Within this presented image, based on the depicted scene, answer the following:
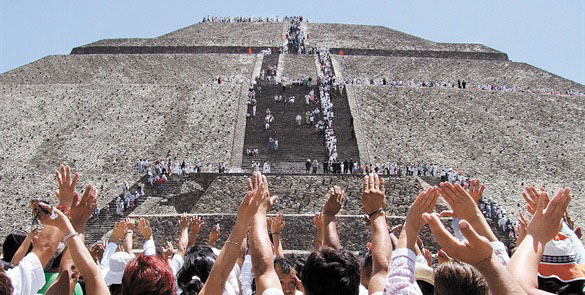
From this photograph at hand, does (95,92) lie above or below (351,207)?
above

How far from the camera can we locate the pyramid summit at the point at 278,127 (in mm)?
25500

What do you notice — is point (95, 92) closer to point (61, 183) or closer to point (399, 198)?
point (399, 198)

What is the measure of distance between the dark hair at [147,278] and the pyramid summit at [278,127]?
17712 millimetres

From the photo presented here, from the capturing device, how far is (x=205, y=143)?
3275cm

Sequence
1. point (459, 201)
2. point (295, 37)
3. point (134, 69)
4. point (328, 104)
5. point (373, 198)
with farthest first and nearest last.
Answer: point (295, 37) < point (134, 69) < point (328, 104) < point (373, 198) < point (459, 201)

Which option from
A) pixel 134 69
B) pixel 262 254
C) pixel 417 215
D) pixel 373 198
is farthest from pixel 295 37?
pixel 417 215

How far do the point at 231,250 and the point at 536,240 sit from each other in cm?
164

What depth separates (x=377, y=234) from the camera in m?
4.28

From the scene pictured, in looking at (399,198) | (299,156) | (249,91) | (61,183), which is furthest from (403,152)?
(61,183)

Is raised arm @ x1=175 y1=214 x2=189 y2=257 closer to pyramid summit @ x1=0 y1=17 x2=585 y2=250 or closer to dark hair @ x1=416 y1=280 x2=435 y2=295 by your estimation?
dark hair @ x1=416 y1=280 x2=435 y2=295

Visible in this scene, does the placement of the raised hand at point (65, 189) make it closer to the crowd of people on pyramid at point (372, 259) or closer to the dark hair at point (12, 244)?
the crowd of people on pyramid at point (372, 259)

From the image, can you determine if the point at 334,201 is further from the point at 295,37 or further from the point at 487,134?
the point at 295,37

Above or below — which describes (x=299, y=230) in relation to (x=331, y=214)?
below

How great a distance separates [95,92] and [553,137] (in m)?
24.5
